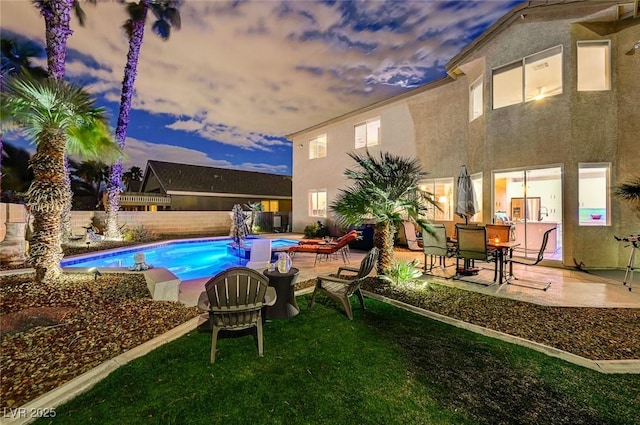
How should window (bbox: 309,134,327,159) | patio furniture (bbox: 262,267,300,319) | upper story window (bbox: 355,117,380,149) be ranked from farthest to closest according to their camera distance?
window (bbox: 309,134,327,159), upper story window (bbox: 355,117,380,149), patio furniture (bbox: 262,267,300,319)

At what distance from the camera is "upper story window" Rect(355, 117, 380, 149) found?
14.0 meters

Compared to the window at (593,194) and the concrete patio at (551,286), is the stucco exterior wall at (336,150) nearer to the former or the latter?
the window at (593,194)

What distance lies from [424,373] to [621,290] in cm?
574

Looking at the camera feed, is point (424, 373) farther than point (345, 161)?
No

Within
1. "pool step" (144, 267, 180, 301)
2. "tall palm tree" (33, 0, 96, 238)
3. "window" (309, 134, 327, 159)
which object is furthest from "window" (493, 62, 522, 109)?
"tall palm tree" (33, 0, 96, 238)

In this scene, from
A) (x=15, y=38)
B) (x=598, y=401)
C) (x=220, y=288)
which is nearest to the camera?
(x=598, y=401)

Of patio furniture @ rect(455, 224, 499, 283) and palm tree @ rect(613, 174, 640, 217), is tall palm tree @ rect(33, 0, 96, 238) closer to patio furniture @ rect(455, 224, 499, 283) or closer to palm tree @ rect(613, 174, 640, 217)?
patio furniture @ rect(455, 224, 499, 283)

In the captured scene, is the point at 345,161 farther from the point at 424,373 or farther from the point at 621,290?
the point at 424,373

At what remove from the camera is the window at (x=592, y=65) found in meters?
7.65

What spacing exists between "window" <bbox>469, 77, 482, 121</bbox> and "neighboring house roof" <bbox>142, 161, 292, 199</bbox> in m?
19.9

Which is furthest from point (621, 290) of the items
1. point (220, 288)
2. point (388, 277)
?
point (220, 288)

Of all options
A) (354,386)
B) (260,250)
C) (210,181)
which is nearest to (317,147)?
(260,250)

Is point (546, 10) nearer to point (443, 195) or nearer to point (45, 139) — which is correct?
point (443, 195)

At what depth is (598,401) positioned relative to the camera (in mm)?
2508
